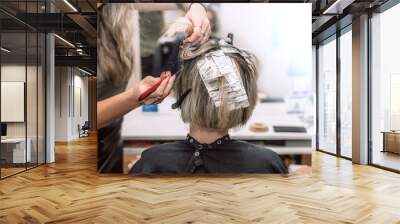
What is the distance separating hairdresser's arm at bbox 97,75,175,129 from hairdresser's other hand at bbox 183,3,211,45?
2.35 ft

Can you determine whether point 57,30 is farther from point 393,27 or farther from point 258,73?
point 393,27

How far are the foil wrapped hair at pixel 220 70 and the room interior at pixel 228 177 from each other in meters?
0.95

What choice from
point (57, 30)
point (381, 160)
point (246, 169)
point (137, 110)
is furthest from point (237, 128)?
point (57, 30)

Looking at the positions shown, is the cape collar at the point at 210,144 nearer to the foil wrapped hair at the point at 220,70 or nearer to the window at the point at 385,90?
the foil wrapped hair at the point at 220,70

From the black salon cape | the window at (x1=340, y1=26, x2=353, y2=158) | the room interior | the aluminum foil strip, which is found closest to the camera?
the room interior

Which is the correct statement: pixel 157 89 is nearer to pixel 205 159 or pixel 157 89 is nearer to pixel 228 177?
pixel 205 159

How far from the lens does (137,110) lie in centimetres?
653

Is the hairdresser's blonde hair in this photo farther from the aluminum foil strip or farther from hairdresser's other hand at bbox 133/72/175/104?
the aluminum foil strip

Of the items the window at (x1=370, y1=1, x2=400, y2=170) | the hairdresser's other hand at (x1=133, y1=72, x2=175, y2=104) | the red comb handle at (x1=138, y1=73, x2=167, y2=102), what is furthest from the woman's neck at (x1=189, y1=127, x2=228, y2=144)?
the window at (x1=370, y1=1, x2=400, y2=170)

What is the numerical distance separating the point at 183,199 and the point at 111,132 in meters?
2.20

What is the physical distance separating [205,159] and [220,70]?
57.6 inches

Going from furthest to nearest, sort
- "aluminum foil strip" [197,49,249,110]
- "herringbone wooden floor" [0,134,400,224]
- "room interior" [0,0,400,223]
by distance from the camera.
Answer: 1. "aluminum foil strip" [197,49,249,110]
2. "room interior" [0,0,400,223]
3. "herringbone wooden floor" [0,134,400,224]

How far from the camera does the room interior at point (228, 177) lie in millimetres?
4301

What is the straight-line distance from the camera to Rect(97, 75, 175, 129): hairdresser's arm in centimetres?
646
